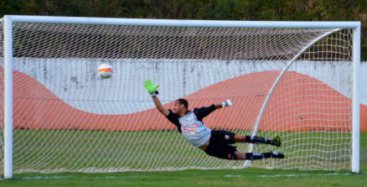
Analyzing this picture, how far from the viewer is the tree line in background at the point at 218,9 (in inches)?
1341

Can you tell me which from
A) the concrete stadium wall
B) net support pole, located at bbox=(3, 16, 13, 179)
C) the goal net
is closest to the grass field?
net support pole, located at bbox=(3, 16, 13, 179)

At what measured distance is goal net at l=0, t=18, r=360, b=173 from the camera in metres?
15.4

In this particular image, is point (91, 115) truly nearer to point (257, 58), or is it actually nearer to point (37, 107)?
point (37, 107)

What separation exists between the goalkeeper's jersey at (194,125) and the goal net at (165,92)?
1.37 metres

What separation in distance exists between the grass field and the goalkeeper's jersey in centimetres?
61

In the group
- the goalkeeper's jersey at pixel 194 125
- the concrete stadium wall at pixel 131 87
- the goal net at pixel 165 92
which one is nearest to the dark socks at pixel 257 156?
the goalkeeper's jersey at pixel 194 125

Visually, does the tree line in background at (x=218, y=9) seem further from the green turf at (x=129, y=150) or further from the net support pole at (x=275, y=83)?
the net support pole at (x=275, y=83)

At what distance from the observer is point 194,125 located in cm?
1459

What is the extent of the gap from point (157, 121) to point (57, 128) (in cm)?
280

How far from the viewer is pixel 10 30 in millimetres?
13508

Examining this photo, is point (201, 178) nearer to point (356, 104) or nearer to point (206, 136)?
point (206, 136)

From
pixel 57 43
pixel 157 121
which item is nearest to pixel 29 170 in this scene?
pixel 57 43

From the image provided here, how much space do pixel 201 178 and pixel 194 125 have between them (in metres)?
0.90

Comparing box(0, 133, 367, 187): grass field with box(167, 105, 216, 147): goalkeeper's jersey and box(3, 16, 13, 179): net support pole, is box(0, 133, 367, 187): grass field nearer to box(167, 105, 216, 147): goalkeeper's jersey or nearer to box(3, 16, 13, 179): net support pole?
box(3, 16, 13, 179): net support pole
